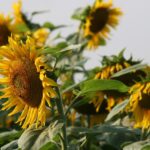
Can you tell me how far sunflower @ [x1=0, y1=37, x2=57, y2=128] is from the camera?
173cm

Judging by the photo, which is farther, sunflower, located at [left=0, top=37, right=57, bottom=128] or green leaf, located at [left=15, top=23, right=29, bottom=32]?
green leaf, located at [left=15, top=23, right=29, bottom=32]

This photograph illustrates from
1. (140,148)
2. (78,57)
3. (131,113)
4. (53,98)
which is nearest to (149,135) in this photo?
(131,113)

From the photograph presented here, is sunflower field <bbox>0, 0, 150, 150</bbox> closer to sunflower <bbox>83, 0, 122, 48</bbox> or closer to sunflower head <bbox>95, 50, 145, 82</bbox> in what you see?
sunflower head <bbox>95, 50, 145, 82</bbox>

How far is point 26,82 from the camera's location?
1817 millimetres

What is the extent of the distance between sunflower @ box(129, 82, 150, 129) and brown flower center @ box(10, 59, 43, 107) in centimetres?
49

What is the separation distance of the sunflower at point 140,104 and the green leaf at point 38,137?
1.62 feet

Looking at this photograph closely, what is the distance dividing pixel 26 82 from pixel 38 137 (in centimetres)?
18

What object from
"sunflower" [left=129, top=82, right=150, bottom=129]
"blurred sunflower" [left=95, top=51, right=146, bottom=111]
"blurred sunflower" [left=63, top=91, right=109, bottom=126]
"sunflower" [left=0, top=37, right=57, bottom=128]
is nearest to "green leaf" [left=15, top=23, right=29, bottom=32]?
"blurred sunflower" [left=63, top=91, right=109, bottom=126]

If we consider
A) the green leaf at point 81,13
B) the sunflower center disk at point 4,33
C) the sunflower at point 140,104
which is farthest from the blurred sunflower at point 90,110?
the green leaf at point 81,13

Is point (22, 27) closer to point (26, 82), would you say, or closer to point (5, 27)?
point (5, 27)

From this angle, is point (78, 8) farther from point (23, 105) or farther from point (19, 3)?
point (23, 105)

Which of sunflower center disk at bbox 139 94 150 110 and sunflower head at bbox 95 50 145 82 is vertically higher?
sunflower head at bbox 95 50 145 82

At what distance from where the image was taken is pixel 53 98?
5.91 ft

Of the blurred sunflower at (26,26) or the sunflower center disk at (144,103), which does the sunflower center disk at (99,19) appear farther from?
the sunflower center disk at (144,103)
